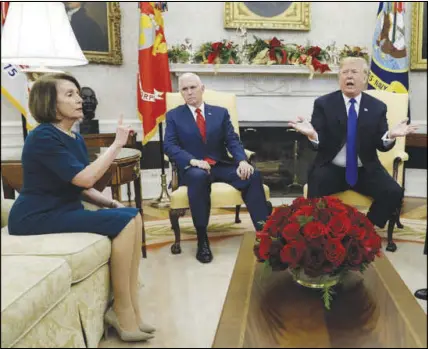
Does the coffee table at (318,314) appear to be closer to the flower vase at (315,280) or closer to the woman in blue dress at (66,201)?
the flower vase at (315,280)

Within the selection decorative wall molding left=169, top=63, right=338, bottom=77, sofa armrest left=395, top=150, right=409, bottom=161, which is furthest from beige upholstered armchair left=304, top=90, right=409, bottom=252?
decorative wall molding left=169, top=63, right=338, bottom=77

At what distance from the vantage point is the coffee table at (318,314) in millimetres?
1356

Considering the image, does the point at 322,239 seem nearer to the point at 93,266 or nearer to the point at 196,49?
the point at 93,266

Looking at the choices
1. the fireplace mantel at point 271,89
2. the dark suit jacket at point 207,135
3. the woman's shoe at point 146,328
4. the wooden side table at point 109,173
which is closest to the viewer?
the woman's shoe at point 146,328

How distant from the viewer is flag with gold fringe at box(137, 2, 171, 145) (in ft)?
14.3

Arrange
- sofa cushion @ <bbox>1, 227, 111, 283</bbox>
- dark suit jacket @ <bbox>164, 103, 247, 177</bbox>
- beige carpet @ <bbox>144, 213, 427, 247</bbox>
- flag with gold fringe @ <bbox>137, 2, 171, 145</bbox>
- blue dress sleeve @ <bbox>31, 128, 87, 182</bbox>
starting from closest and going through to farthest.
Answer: sofa cushion @ <bbox>1, 227, 111, 283</bbox>, blue dress sleeve @ <bbox>31, 128, 87, 182</bbox>, dark suit jacket @ <bbox>164, 103, 247, 177</bbox>, beige carpet @ <bbox>144, 213, 427, 247</bbox>, flag with gold fringe @ <bbox>137, 2, 171, 145</bbox>

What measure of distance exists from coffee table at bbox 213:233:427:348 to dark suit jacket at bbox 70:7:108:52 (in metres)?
3.54

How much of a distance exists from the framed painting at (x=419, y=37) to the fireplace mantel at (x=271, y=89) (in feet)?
2.94

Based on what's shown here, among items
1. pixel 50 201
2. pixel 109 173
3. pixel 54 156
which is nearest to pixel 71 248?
pixel 50 201

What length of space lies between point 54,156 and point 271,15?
3.73 metres

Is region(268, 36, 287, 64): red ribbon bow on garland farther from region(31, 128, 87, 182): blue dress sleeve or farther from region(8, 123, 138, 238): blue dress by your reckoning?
region(31, 128, 87, 182): blue dress sleeve

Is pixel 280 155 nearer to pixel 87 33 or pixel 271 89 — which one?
pixel 271 89

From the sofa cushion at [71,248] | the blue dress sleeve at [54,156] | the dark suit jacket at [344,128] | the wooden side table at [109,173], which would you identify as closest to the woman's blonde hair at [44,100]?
the blue dress sleeve at [54,156]

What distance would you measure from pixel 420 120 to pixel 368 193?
2299 mm
